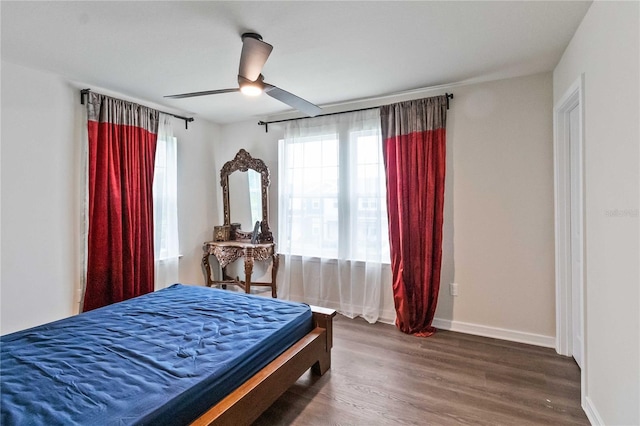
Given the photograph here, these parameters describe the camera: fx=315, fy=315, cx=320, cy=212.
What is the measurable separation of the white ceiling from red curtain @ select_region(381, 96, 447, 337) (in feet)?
1.14

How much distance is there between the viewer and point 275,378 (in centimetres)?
188

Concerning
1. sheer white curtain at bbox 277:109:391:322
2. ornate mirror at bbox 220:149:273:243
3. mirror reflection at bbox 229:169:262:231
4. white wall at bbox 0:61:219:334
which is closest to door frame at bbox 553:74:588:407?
sheer white curtain at bbox 277:109:391:322

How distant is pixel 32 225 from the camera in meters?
2.71

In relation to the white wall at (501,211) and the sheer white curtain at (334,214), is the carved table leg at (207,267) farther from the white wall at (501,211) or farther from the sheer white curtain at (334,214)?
the white wall at (501,211)

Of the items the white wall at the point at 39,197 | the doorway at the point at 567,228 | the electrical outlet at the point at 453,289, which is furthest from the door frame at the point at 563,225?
the white wall at the point at 39,197

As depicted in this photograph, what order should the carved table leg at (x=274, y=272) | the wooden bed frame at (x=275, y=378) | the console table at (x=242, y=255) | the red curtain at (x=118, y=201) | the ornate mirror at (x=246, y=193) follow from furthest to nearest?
the ornate mirror at (x=246, y=193), the carved table leg at (x=274, y=272), the console table at (x=242, y=255), the red curtain at (x=118, y=201), the wooden bed frame at (x=275, y=378)

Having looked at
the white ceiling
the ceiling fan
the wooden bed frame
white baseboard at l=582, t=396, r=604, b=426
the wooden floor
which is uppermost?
the white ceiling

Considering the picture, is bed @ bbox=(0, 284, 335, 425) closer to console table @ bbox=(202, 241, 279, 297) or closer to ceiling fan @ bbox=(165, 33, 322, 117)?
console table @ bbox=(202, 241, 279, 297)

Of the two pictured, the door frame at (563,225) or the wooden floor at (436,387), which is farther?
the door frame at (563,225)

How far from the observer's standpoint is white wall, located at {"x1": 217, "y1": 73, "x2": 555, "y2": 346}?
2.85 metres

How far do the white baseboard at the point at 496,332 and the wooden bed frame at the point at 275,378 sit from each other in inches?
57.0

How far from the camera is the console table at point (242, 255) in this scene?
3.95 m

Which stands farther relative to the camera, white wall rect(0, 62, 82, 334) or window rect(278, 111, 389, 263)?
window rect(278, 111, 389, 263)

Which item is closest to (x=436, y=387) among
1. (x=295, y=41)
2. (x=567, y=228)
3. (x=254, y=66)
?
(x=567, y=228)
